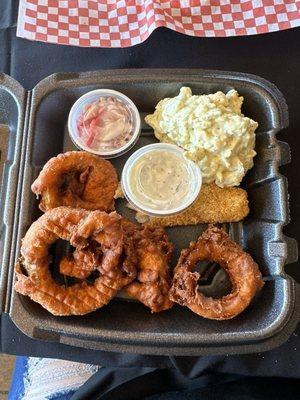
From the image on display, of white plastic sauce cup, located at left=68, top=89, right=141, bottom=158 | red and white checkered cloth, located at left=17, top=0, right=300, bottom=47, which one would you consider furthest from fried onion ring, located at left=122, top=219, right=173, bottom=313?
red and white checkered cloth, located at left=17, top=0, right=300, bottom=47

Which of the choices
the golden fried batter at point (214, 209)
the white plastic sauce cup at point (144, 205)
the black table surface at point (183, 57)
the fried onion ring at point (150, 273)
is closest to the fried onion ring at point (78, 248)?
the fried onion ring at point (150, 273)

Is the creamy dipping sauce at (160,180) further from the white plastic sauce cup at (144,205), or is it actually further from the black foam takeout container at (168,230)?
the black foam takeout container at (168,230)

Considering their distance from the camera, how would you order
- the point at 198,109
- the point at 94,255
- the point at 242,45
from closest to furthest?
1. the point at 94,255
2. the point at 198,109
3. the point at 242,45

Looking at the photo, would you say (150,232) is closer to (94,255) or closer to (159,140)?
(94,255)

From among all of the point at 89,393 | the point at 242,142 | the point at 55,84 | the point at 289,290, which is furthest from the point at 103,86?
the point at 89,393

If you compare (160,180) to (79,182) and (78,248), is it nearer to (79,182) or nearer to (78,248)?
(79,182)
